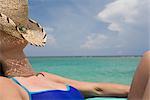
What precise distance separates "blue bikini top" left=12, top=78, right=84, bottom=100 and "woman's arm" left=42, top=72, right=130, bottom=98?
0.11m

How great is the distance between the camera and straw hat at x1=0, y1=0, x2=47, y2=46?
1.70 metres

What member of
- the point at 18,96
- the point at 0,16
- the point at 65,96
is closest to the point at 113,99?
the point at 65,96

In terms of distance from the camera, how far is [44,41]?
1.85 meters

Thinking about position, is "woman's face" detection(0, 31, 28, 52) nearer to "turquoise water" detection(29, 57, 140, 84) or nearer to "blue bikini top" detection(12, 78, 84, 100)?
"blue bikini top" detection(12, 78, 84, 100)

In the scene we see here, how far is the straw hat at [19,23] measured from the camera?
1.70m

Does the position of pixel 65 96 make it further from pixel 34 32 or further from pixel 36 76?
pixel 34 32

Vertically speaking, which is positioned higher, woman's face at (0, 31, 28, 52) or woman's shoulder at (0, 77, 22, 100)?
woman's face at (0, 31, 28, 52)

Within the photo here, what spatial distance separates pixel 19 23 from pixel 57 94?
39cm

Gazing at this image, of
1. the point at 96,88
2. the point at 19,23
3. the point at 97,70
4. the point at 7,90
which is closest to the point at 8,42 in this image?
the point at 19,23

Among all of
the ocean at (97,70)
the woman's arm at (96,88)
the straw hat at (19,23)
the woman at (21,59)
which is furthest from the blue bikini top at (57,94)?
the ocean at (97,70)

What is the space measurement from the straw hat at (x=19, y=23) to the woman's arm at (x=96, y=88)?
10.4 inches

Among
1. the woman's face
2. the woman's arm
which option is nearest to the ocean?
the woman's arm

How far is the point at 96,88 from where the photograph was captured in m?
2.03

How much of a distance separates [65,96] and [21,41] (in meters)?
0.34
